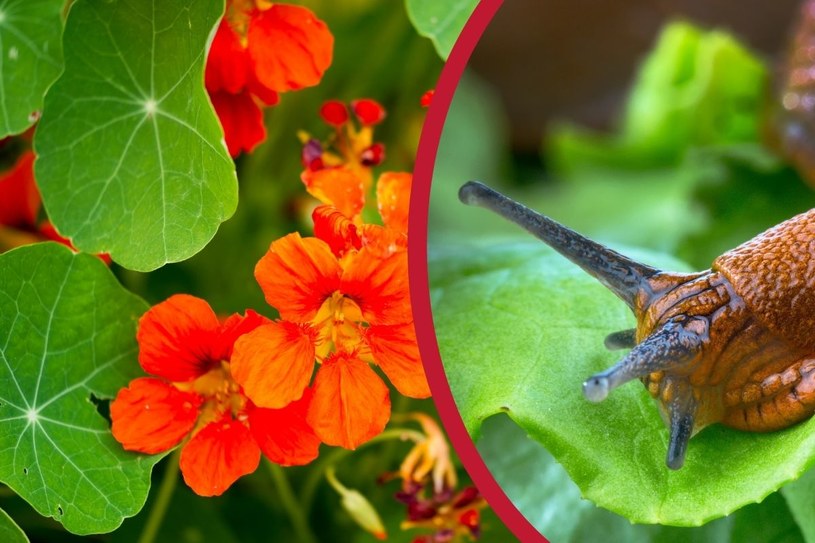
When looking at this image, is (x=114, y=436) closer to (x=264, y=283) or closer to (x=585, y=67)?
(x=264, y=283)

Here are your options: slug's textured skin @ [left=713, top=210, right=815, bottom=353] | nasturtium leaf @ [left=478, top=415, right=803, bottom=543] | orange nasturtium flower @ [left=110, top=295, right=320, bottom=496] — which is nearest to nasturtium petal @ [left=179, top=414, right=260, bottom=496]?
orange nasturtium flower @ [left=110, top=295, right=320, bottom=496]

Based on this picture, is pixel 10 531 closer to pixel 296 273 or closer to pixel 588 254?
pixel 296 273

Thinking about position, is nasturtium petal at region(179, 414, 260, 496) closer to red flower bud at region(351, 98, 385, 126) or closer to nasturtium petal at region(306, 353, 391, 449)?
nasturtium petal at region(306, 353, 391, 449)

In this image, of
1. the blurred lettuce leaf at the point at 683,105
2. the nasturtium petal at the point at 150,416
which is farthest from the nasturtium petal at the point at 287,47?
the blurred lettuce leaf at the point at 683,105

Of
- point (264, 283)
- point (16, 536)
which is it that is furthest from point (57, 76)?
point (16, 536)

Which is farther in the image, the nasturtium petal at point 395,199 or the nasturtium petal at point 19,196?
the nasturtium petal at point 19,196

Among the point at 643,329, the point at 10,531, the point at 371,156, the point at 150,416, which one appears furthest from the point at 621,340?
the point at 10,531

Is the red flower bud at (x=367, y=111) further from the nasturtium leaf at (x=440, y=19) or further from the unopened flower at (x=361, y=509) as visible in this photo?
the unopened flower at (x=361, y=509)
